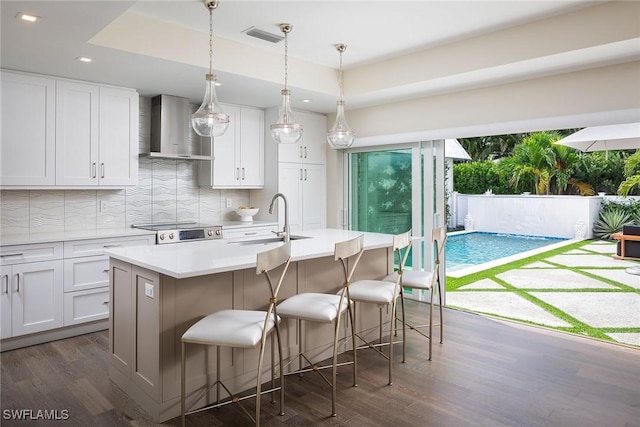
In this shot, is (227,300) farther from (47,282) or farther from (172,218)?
(172,218)

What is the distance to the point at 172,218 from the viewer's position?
17.0 ft

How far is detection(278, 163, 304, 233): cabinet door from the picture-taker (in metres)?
5.45

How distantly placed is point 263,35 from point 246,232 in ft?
7.44

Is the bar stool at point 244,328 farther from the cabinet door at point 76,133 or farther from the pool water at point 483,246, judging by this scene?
the pool water at point 483,246

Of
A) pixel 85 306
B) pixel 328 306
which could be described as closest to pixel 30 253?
pixel 85 306

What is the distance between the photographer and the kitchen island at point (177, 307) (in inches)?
98.7

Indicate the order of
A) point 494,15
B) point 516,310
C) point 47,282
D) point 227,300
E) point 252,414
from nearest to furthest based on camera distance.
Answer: point 252,414 < point 227,300 < point 494,15 < point 47,282 < point 516,310

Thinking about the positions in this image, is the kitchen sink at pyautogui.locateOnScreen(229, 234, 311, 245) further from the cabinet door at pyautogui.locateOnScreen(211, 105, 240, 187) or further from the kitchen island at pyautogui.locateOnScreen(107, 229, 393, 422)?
the cabinet door at pyautogui.locateOnScreen(211, 105, 240, 187)

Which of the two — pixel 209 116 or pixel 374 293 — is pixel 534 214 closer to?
pixel 374 293

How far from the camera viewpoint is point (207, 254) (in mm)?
2916

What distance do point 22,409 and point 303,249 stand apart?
1.95 metres

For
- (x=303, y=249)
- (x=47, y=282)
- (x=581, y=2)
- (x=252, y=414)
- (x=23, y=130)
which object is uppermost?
(x=581, y=2)

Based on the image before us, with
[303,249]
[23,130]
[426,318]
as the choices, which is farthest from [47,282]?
[426,318]

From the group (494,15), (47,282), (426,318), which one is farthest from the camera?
(426,318)
